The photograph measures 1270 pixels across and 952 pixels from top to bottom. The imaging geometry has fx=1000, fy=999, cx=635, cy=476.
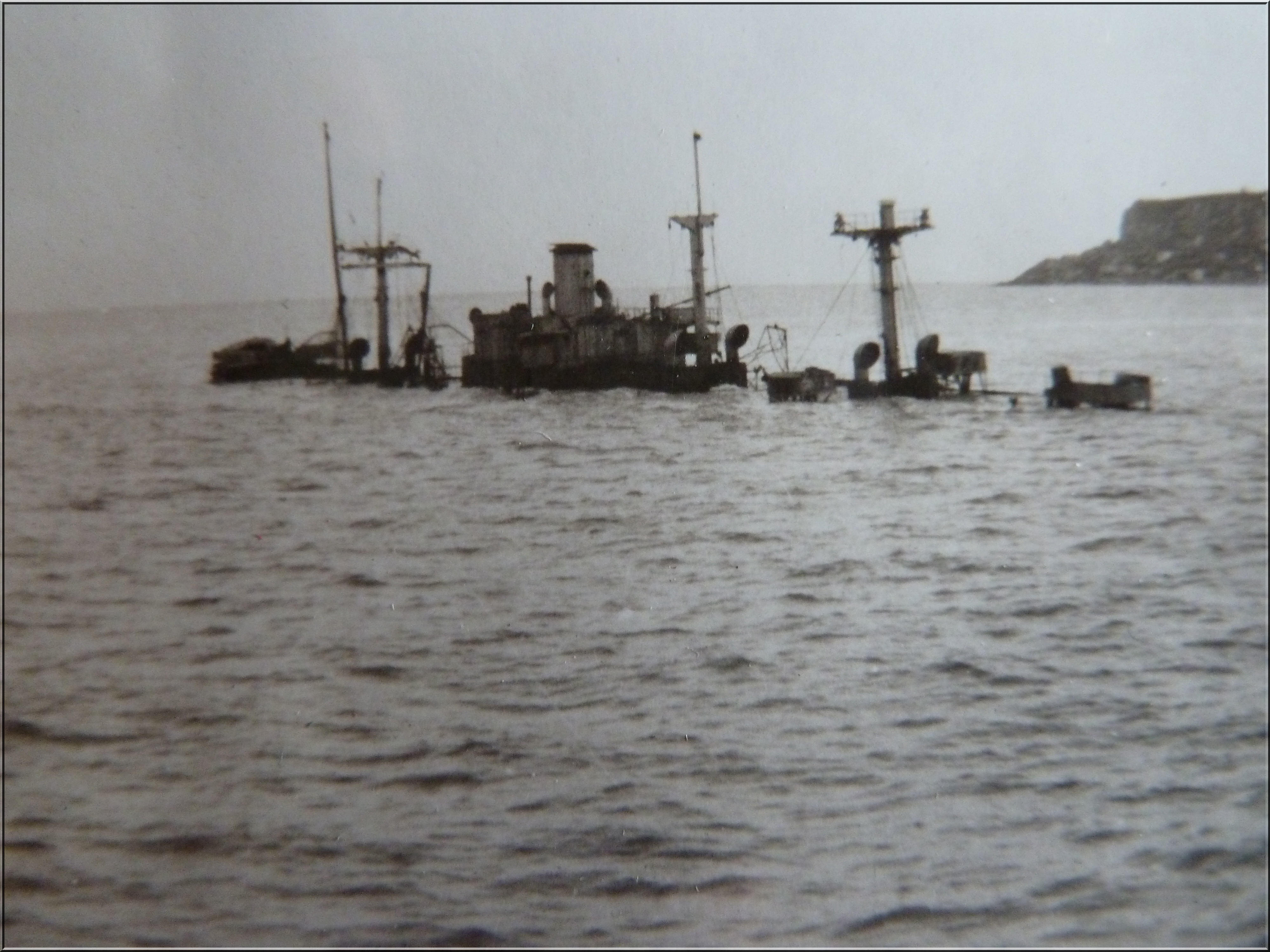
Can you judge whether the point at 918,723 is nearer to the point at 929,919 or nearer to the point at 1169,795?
the point at 1169,795

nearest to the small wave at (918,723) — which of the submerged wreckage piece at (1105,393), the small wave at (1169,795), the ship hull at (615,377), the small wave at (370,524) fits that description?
the small wave at (1169,795)

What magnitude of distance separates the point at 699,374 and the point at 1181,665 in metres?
13.1

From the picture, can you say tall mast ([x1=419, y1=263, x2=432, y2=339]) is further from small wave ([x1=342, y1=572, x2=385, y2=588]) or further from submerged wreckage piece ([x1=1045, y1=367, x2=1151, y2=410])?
submerged wreckage piece ([x1=1045, y1=367, x2=1151, y2=410])

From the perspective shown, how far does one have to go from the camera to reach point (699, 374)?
19000 millimetres

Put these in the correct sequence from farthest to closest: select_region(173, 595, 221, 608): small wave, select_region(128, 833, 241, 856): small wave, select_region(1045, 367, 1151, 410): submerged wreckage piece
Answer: select_region(1045, 367, 1151, 410): submerged wreckage piece
select_region(173, 595, 221, 608): small wave
select_region(128, 833, 241, 856): small wave

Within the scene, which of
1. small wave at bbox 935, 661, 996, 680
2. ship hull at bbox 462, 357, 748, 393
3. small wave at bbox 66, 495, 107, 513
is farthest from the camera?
ship hull at bbox 462, 357, 748, 393

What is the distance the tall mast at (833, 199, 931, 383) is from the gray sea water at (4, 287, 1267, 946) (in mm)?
2117

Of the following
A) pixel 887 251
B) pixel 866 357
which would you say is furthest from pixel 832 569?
pixel 866 357

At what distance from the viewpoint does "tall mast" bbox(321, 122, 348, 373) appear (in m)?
7.52

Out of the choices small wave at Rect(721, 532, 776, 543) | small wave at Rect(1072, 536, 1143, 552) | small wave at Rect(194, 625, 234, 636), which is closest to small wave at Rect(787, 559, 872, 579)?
small wave at Rect(721, 532, 776, 543)

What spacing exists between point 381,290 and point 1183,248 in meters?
12.7

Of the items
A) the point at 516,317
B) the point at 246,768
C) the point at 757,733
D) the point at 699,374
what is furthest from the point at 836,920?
the point at 516,317

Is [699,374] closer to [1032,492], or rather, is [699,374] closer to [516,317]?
[516,317]

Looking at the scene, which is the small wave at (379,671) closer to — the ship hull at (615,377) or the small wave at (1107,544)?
the small wave at (1107,544)
